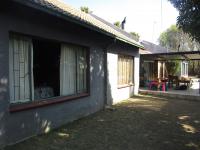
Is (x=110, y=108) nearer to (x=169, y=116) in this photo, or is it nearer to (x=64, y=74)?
(x=169, y=116)

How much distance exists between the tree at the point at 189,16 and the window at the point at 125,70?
23.5ft

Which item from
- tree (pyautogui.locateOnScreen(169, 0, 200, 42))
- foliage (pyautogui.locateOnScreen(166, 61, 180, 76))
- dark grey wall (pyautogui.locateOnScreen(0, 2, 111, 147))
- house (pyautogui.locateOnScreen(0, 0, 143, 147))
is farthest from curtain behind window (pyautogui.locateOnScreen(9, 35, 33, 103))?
foliage (pyautogui.locateOnScreen(166, 61, 180, 76))

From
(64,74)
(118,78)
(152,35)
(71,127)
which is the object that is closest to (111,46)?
(118,78)

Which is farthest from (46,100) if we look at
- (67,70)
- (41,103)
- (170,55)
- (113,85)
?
(170,55)

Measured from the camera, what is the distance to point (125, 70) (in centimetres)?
1438

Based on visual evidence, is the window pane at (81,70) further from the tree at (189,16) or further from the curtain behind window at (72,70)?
the tree at (189,16)

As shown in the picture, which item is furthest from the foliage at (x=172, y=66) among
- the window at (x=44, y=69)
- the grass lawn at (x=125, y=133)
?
the window at (x=44, y=69)

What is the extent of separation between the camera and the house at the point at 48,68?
5730mm

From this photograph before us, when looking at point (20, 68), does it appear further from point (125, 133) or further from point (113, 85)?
point (113, 85)

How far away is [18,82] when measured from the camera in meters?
6.32

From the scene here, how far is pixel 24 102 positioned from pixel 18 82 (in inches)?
22.5

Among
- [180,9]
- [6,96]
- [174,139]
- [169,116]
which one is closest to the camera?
[6,96]

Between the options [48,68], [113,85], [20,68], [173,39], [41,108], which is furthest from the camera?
[173,39]

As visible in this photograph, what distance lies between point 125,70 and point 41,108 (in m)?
8.25
